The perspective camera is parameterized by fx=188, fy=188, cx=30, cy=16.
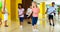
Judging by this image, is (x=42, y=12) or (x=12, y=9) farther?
(x=42, y=12)

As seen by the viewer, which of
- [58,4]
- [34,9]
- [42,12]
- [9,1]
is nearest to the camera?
[34,9]

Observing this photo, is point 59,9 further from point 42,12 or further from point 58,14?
point 42,12

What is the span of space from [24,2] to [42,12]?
2.39 m

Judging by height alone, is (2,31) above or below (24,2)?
below

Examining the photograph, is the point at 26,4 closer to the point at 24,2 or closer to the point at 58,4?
the point at 24,2

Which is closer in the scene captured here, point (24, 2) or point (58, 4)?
point (58, 4)

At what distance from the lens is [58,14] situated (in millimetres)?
19969

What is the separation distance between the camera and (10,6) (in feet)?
59.7

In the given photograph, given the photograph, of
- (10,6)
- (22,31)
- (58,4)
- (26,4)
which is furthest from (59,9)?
(22,31)

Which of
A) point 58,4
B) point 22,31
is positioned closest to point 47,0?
point 58,4

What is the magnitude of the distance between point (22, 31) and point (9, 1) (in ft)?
26.4

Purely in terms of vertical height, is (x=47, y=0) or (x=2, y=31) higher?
(x=47, y=0)

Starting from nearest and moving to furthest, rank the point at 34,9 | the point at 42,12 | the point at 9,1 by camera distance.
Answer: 1. the point at 34,9
2. the point at 9,1
3. the point at 42,12

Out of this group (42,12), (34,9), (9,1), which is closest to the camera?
(34,9)
